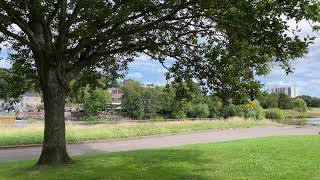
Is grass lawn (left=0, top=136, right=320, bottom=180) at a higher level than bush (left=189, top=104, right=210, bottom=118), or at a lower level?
lower

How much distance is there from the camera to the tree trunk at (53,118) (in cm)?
1584

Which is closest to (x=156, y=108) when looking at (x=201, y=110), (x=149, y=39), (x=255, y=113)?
(x=201, y=110)

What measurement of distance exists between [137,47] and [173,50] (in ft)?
4.73

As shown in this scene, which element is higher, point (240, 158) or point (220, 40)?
point (220, 40)

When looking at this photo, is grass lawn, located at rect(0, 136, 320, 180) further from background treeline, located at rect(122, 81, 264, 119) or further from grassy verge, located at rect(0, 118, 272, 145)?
background treeline, located at rect(122, 81, 264, 119)

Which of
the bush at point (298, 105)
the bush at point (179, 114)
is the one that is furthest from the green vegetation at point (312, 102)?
the bush at point (179, 114)

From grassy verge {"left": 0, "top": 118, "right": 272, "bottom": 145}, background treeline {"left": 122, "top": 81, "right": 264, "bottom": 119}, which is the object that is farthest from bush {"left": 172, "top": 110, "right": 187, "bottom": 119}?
grassy verge {"left": 0, "top": 118, "right": 272, "bottom": 145}

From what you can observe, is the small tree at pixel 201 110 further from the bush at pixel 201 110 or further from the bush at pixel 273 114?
the bush at pixel 273 114

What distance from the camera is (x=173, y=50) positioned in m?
17.6

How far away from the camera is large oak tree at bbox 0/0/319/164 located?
12.0 m

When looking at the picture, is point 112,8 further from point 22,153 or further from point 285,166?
point 22,153

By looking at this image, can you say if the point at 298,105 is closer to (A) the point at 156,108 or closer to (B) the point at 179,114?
(A) the point at 156,108

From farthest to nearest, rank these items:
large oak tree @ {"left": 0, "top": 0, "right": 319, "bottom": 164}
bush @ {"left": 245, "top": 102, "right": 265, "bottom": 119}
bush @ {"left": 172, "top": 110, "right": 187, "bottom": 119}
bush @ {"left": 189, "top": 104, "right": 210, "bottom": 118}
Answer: bush @ {"left": 189, "top": 104, "right": 210, "bottom": 118} → bush @ {"left": 172, "top": 110, "right": 187, "bottom": 119} → bush @ {"left": 245, "top": 102, "right": 265, "bottom": 119} → large oak tree @ {"left": 0, "top": 0, "right": 319, "bottom": 164}

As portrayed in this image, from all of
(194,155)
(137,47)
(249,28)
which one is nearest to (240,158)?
(194,155)
